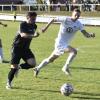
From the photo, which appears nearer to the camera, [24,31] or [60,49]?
[24,31]

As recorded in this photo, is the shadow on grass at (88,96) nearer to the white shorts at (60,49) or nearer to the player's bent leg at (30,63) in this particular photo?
the player's bent leg at (30,63)

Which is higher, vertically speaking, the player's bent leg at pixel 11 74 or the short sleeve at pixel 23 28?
the short sleeve at pixel 23 28

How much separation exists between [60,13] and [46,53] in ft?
92.2

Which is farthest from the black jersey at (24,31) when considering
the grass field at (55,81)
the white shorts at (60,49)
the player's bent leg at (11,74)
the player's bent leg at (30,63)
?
the white shorts at (60,49)

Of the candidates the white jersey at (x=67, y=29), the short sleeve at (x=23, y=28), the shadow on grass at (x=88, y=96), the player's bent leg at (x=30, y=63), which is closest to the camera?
the shadow on grass at (x=88, y=96)

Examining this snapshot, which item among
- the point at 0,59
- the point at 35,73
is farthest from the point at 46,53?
the point at 35,73

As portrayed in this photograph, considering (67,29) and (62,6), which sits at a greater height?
(67,29)

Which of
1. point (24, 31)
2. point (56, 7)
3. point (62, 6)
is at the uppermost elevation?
point (24, 31)

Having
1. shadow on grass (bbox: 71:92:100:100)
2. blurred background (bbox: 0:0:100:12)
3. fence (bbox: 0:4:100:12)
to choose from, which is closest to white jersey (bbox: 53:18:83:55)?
shadow on grass (bbox: 71:92:100:100)

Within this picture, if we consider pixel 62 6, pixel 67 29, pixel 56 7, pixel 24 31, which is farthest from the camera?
pixel 56 7

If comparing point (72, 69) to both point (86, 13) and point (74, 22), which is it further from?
point (86, 13)

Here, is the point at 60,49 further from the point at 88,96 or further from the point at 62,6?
the point at 62,6

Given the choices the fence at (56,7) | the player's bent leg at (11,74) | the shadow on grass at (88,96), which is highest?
the player's bent leg at (11,74)

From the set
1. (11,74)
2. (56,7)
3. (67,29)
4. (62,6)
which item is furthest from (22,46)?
(56,7)
